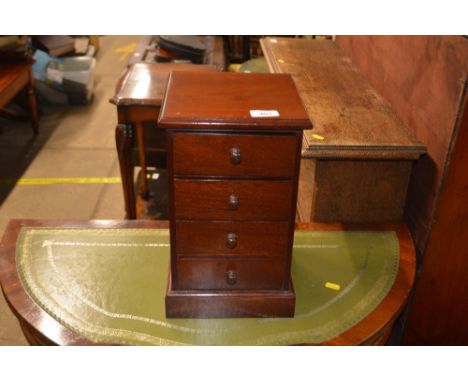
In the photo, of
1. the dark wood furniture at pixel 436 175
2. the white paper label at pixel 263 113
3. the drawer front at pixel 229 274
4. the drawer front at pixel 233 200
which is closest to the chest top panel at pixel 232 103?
the white paper label at pixel 263 113

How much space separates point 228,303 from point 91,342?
42cm

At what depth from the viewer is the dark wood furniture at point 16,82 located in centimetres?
376

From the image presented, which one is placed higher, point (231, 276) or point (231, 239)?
point (231, 239)

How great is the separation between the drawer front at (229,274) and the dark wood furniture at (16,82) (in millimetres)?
2697

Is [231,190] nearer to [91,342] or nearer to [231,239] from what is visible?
[231,239]

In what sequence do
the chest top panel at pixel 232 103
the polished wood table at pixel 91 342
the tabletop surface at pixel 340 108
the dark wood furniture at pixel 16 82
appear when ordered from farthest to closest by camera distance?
1. the dark wood furniture at pixel 16 82
2. the tabletop surface at pixel 340 108
3. the polished wood table at pixel 91 342
4. the chest top panel at pixel 232 103

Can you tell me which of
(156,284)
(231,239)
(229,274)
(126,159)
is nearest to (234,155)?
(231,239)

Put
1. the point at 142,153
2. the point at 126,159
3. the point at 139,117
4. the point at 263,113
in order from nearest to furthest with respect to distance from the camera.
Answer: the point at 263,113 → the point at 139,117 → the point at 126,159 → the point at 142,153

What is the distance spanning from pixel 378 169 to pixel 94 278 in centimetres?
110

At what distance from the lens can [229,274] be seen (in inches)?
61.2

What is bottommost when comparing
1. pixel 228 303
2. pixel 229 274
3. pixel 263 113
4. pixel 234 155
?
pixel 228 303

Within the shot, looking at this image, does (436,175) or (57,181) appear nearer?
(436,175)

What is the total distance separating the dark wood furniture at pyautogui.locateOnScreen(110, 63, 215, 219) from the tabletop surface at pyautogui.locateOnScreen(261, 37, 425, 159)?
1.94 feet

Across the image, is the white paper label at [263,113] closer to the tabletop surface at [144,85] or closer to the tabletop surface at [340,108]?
Answer: the tabletop surface at [340,108]
